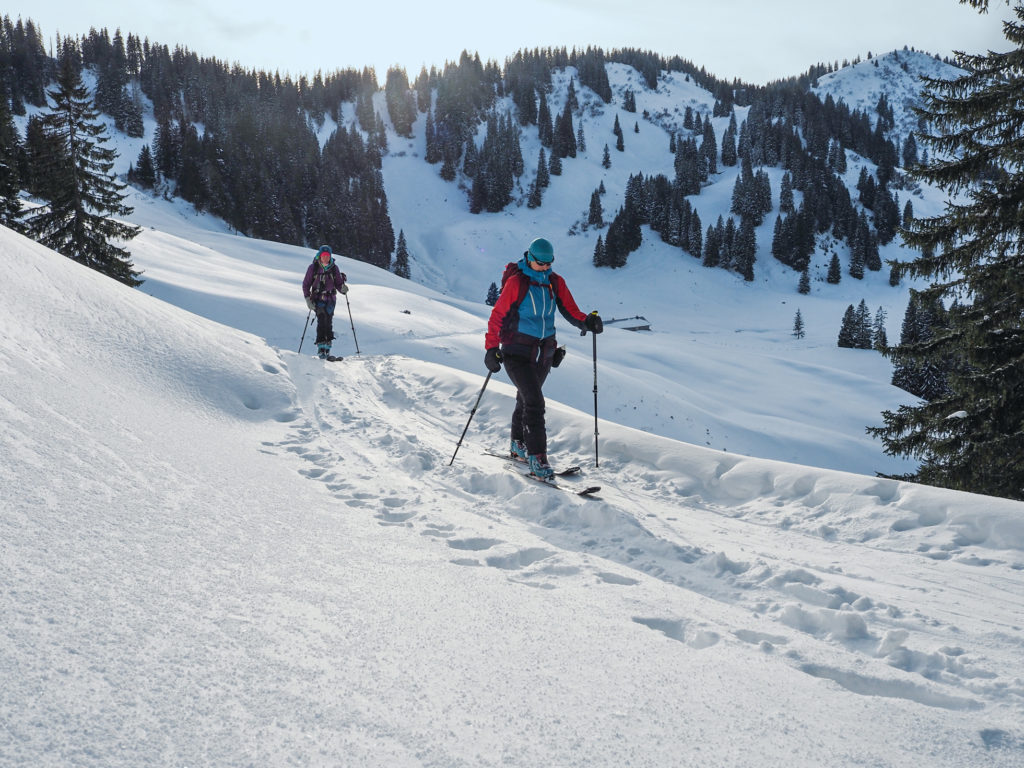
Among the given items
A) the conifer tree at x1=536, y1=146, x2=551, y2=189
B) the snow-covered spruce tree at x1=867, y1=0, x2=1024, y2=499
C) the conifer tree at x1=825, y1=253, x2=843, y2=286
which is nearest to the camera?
the snow-covered spruce tree at x1=867, y1=0, x2=1024, y2=499

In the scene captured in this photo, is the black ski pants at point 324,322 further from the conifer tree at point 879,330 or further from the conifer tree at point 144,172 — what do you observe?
the conifer tree at point 144,172

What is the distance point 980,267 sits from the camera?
8625mm

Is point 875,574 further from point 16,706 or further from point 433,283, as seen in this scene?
point 433,283

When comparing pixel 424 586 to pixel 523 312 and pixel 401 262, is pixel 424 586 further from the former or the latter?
pixel 401 262

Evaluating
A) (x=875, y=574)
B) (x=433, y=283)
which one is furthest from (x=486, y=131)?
(x=875, y=574)

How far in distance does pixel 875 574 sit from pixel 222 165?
8670 cm

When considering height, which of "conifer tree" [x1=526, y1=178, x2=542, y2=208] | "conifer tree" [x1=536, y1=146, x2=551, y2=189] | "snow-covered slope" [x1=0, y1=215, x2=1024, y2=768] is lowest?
"snow-covered slope" [x1=0, y1=215, x2=1024, y2=768]

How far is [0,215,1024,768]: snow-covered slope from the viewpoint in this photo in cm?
188

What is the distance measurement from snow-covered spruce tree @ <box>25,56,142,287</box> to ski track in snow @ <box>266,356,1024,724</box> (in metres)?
19.5

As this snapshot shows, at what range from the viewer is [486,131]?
113 meters

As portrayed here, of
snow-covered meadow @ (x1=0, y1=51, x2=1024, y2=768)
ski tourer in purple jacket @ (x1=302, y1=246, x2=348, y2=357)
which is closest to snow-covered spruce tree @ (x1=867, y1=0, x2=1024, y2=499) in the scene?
snow-covered meadow @ (x1=0, y1=51, x2=1024, y2=768)

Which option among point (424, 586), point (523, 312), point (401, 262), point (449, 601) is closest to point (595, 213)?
point (401, 262)

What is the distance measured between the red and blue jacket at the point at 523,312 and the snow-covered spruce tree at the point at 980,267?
6.89 meters

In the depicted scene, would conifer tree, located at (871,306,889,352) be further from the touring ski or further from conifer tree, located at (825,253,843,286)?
the touring ski
